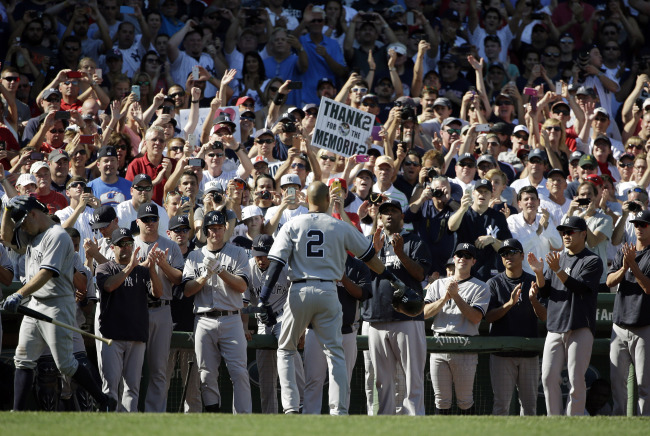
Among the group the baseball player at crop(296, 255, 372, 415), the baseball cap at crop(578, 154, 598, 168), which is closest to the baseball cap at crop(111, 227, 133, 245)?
the baseball player at crop(296, 255, 372, 415)

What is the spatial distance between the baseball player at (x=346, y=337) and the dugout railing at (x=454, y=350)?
34cm

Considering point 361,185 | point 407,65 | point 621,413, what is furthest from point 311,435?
point 407,65

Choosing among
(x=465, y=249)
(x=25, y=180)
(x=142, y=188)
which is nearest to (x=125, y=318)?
(x=142, y=188)

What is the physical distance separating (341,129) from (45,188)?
3.61 m

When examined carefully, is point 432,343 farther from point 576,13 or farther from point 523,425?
point 576,13

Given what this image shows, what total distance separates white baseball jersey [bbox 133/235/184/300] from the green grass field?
2.17m

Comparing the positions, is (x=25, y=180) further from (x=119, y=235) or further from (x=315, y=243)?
(x=315, y=243)

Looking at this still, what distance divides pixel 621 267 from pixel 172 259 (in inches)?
167

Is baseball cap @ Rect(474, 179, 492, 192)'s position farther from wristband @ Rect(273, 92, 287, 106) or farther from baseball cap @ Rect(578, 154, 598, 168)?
wristband @ Rect(273, 92, 287, 106)

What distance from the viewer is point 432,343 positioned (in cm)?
984

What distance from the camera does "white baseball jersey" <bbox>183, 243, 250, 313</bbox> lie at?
31.8ft

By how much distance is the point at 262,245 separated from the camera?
10227 mm

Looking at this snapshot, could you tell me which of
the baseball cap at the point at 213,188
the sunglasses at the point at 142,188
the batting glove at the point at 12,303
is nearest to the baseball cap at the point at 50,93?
the sunglasses at the point at 142,188

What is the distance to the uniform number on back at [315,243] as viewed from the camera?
28.7 feet
